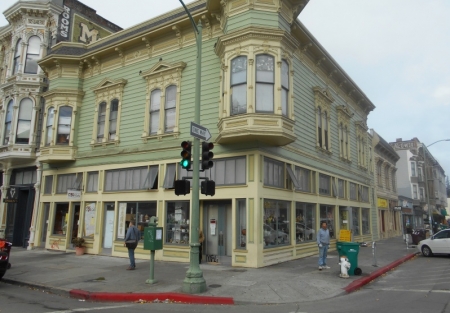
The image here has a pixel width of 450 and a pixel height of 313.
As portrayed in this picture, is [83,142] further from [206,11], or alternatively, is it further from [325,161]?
[325,161]

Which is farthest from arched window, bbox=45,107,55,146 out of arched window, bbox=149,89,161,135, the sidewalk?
the sidewalk

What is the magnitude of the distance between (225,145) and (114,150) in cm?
710

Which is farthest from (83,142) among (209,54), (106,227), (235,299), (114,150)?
(235,299)

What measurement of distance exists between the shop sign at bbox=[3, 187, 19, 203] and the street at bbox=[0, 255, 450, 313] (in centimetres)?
1355

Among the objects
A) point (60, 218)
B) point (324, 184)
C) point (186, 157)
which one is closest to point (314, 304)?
point (186, 157)

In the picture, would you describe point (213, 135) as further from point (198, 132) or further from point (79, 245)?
point (79, 245)

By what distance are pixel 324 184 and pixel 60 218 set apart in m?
15.5

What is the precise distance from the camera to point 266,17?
15328 mm

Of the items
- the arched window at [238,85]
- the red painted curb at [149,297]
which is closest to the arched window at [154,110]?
the arched window at [238,85]

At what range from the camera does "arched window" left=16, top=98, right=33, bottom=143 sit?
2372cm

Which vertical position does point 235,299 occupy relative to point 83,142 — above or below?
below

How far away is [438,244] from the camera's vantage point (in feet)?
63.5

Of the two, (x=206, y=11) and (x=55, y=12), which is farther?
(x=55, y=12)

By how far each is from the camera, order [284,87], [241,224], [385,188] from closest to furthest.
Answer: [241,224], [284,87], [385,188]
